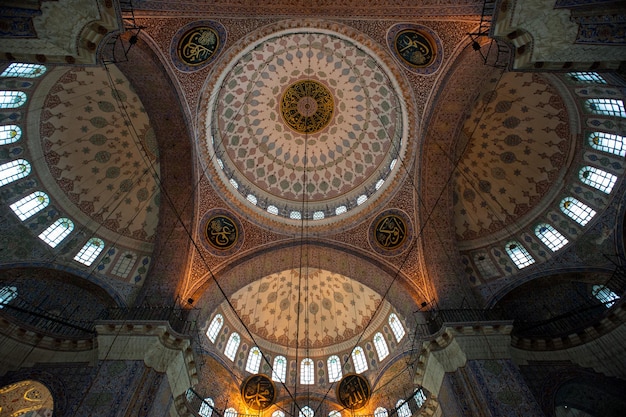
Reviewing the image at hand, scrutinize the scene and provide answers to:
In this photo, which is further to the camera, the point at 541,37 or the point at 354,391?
the point at 354,391

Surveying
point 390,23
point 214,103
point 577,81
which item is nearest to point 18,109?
point 214,103

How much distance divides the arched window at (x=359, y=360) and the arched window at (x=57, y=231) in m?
12.8

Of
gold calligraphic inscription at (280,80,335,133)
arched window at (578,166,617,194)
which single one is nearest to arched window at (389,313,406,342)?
arched window at (578,166,617,194)

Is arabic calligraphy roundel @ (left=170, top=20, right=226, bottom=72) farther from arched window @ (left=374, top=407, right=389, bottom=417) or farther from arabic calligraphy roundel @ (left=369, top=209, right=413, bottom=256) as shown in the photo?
arched window @ (left=374, top=407, right=389, bottom=417)

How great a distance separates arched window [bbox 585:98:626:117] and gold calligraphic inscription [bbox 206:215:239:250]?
1332 cm

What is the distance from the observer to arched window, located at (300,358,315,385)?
1502cm

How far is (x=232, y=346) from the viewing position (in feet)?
48.3

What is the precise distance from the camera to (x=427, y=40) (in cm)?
998

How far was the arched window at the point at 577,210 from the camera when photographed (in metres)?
11.6

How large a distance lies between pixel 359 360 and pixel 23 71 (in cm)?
1671

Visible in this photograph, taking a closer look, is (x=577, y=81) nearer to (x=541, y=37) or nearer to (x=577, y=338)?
(x=541, y=37)

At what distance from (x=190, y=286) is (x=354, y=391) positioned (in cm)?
749

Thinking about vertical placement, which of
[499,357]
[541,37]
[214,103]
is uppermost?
[214,103]

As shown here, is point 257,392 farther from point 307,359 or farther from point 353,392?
point 353,392
